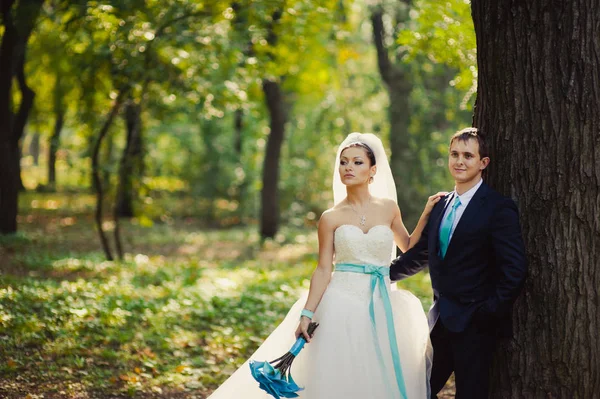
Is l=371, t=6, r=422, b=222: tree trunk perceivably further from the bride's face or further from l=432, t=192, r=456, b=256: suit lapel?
l=432, t=192, r=456, b=256: suit lapel

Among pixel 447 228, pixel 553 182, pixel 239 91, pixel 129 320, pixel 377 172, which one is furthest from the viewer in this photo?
pixel 239 91

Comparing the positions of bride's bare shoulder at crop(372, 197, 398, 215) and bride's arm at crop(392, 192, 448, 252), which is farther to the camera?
bride's bare shoulder at crop(372, 197, 398, 215)

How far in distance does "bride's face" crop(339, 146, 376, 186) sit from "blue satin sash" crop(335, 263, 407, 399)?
0.55 m

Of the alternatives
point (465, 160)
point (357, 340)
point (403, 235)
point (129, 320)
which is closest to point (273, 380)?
point (357, 340)

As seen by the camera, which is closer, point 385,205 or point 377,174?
point 385,205

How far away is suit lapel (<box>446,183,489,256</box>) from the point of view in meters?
3.68

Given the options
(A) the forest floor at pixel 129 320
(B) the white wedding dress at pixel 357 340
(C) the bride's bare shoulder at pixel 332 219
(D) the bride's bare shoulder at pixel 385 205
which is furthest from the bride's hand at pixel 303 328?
(A) the forest floor at pixel 129 320

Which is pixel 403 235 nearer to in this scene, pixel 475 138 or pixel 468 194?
pixel 468 194

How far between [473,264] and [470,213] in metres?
0.29

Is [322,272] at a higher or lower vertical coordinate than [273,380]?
higher

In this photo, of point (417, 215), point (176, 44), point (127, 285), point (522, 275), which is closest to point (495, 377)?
point (522, 275)

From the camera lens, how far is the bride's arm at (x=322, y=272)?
158 inches

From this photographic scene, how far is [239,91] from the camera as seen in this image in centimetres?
1177

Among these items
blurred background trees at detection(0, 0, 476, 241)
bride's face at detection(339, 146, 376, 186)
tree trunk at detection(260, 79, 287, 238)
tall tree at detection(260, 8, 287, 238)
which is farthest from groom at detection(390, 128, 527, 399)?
tree trunk at detection(260, 79, 287, 238)
